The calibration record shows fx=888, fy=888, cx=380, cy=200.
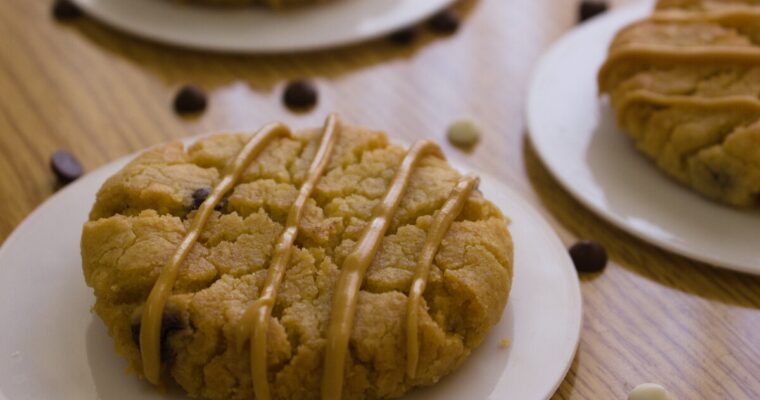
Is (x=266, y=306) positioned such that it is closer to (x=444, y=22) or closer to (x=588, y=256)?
(x=588, y=256)

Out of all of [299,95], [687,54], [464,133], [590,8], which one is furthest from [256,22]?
[687,54]

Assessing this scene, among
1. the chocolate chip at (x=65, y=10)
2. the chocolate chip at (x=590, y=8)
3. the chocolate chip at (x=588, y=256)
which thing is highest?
the chocolate chip at (x=65, y=10)

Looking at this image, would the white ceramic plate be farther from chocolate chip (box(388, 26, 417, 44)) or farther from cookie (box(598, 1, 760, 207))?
chocolate chip (box(388, 26, 417, 44))

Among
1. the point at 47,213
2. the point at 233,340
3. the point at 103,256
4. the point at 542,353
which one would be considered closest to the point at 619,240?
the point at 542,353

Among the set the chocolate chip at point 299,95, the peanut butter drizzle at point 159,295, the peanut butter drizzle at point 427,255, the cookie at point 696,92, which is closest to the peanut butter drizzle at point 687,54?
the cookie at point 696,92

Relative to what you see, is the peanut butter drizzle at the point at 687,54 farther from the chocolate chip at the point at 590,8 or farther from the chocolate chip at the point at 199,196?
Answer: the chocolate chip at the point at 199,196

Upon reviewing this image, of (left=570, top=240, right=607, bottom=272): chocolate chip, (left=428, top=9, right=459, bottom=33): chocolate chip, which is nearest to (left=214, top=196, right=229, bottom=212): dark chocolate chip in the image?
(left=570, top=240, right=607, bottom=272): chocolate chip
